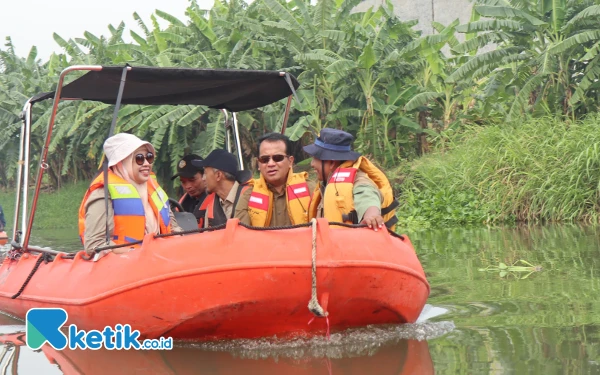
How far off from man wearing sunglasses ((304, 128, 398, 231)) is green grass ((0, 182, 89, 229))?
41.1 ft

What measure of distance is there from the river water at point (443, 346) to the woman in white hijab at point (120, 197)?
68 centimetres

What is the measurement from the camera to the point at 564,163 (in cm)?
1048

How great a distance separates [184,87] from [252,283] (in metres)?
2.00

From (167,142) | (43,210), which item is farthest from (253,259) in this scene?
(43,210)

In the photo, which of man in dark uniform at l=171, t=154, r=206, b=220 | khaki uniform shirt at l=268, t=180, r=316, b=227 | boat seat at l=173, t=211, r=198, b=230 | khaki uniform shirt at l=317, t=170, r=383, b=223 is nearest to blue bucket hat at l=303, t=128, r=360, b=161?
khaki uniform shirt at l=317, t=170, r=383, b=223

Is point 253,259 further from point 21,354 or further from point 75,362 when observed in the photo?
point 21,354

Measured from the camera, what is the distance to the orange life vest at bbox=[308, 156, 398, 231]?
4.86 metres

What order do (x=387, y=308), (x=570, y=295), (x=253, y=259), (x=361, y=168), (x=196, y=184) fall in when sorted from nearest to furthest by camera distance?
(x=253, y=259) < (x=387, y=308) < (x=361, y=168) < (x=570, y=295) < (x=196, y=184)

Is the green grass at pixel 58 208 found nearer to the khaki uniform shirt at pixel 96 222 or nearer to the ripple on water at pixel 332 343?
the khaki uniform shirt at pixel 96 222

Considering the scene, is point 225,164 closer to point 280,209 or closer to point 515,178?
point 280,209

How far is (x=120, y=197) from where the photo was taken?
16.3ft

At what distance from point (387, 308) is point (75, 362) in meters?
1.64

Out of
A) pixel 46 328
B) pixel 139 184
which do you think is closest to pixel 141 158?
pixel 139 184

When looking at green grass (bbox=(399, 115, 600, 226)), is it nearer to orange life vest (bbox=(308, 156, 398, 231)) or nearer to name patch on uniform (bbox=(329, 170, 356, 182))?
orange life vest (bbox=(308, 156, 398, 231))
